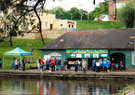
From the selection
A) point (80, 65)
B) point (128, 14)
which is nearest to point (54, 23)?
point (128, 14)

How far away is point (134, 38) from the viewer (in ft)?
148

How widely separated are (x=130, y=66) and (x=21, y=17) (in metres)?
33.7

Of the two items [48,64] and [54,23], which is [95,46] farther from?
[54,23]

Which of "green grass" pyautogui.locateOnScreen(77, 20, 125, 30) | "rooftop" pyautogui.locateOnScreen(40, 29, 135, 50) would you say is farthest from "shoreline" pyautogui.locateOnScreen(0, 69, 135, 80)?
"green grass" pyautogui.locateOnScreen(77, 20, 125, 30)

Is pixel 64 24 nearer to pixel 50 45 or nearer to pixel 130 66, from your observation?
pixel 50 45

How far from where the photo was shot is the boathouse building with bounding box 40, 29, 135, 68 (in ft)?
144

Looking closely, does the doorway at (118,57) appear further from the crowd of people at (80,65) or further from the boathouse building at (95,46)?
the crowd of people at (80,65)

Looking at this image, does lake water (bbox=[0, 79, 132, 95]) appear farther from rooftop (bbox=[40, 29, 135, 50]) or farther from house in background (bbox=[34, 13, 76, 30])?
house in background (bbox=[34, 13, 76, 30])

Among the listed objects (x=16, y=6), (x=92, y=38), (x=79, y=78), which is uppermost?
(x=16, y=6)

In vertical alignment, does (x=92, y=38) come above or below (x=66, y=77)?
above

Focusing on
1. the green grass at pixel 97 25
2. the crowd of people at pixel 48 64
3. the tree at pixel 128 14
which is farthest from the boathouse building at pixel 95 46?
the green grass at pixel 97 25

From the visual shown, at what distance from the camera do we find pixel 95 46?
4553 centimetres

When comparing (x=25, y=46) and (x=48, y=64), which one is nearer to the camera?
(x=48, y=64)

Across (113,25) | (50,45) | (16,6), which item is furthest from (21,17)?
(113,25)
